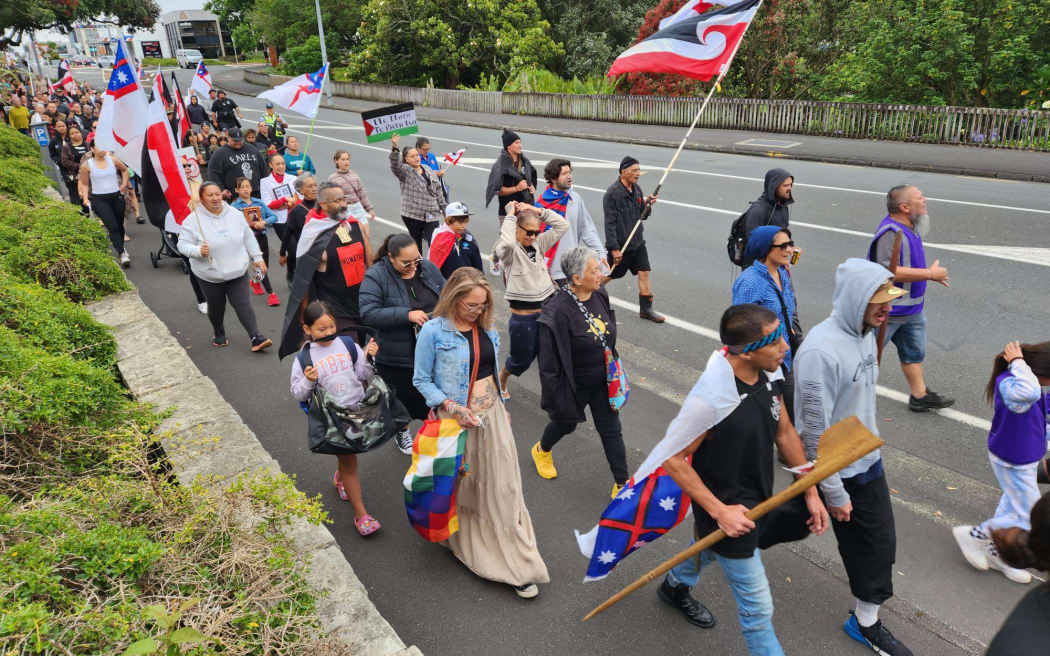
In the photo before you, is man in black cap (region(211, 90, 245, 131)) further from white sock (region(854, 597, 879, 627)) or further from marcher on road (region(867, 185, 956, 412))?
white sock (region(854, 597, 879, 627))

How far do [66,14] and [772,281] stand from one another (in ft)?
135

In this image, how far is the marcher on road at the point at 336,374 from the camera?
4.36 meters

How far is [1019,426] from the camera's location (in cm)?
384

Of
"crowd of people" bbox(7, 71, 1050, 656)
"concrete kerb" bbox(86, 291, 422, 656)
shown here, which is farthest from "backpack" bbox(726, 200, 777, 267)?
"concrete kerb" bbox(86, 291, 422, 656)

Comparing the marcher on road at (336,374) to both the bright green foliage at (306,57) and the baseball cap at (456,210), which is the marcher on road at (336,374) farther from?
the bright green foliage at (306,57)

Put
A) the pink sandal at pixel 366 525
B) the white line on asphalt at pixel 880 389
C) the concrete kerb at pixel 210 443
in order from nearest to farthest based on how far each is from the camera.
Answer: the concrete kerb at pixel 210 443
the pink sandal at pixel 366 525
the white line on asphalt at pixel 880 389

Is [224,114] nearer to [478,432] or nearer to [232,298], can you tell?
[232,298]

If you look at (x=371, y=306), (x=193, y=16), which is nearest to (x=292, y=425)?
A: (x=371, y=306)

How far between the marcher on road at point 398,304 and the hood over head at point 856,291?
2633mm

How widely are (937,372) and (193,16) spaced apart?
94248 mm

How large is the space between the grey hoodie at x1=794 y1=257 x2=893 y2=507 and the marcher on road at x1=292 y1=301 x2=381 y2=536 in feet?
8.52

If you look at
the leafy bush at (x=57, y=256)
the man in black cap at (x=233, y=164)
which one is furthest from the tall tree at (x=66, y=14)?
the leafy bush at (x=57, y=256)

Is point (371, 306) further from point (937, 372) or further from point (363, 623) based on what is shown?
point (937, 372)

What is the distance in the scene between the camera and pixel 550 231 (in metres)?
6.84
